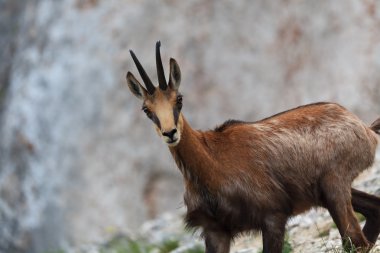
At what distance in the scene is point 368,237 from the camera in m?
11.0

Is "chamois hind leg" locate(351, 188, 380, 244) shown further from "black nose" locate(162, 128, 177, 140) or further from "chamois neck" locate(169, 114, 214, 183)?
"black nose" locate(162, 128, 177, 140)

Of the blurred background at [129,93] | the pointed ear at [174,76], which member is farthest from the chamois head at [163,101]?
the blurred background at [129,93]

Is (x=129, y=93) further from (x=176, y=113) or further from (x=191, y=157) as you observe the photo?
(x=176, y=113)

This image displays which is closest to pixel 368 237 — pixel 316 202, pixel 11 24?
pixel 316 202

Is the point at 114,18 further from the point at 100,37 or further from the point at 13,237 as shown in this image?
the point at 13,237

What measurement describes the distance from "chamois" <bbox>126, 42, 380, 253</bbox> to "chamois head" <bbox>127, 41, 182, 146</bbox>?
0.4 inches

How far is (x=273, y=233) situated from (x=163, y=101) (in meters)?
1.82

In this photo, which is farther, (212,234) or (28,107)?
(28,107)

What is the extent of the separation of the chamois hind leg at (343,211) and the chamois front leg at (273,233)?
68cm

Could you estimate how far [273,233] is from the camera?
10156mm

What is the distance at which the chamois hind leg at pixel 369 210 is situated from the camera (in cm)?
1105

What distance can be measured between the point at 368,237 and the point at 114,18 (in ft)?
43.3

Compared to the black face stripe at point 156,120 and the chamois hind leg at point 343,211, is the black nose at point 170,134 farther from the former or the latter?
the chamois hind leg at point 343,211

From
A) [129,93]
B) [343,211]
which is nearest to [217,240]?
[343,211]
